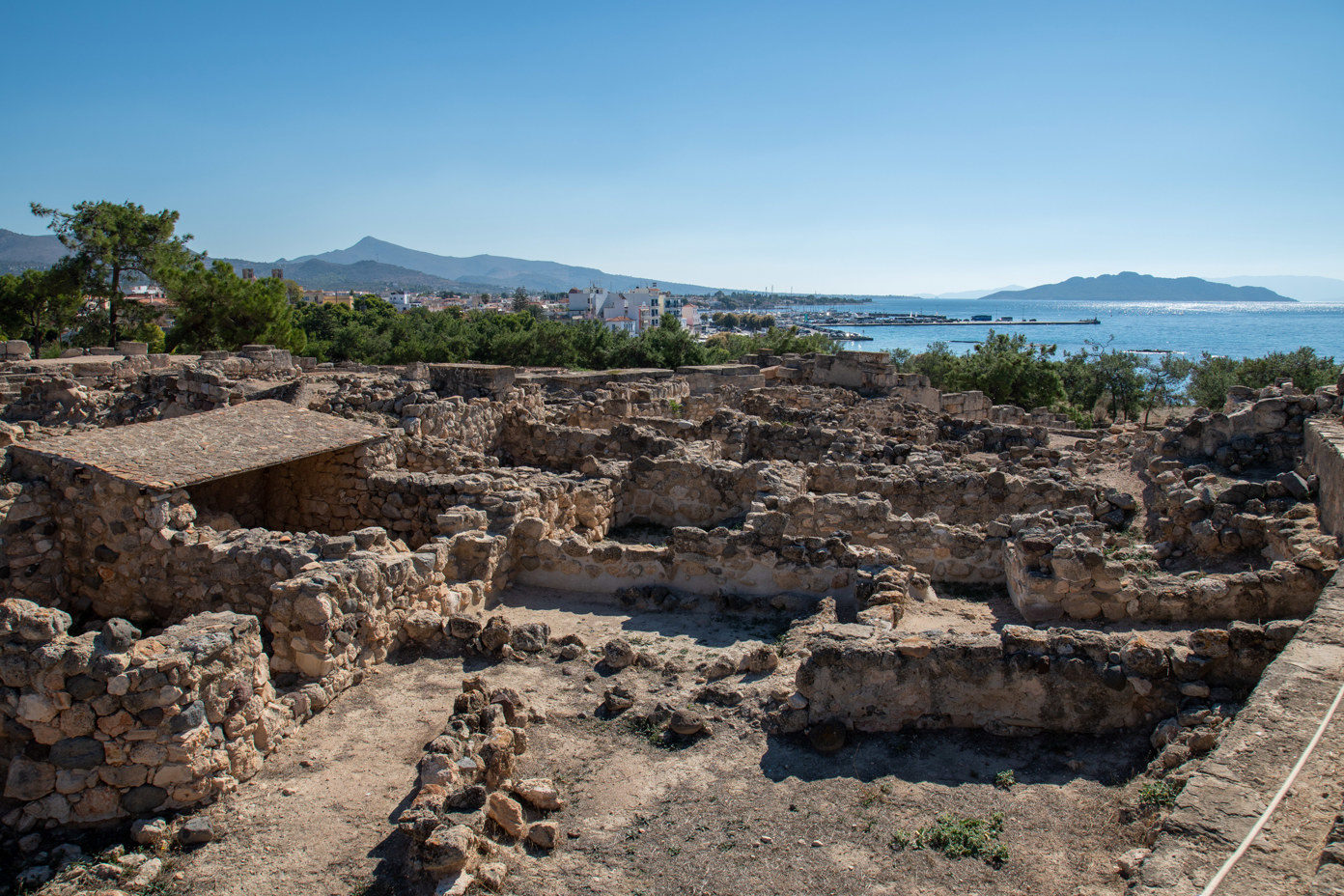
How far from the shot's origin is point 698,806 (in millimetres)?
4984

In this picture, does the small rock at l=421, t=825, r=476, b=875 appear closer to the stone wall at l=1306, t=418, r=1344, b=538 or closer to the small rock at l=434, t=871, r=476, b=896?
the small rock at l=434, t=871, r=476, b=896

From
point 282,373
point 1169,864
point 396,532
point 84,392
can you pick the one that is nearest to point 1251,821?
point 1169,864

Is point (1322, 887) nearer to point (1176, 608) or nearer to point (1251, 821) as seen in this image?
point (1251, 821)

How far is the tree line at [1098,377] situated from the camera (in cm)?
3164

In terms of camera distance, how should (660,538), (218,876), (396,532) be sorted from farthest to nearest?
(660,538), (396,532), (218,876)

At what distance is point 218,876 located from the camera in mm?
4422

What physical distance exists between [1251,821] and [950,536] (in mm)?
5425

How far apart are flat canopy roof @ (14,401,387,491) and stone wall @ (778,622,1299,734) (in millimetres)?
6235

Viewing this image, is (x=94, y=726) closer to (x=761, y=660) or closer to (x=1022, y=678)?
(x=761, y=660)

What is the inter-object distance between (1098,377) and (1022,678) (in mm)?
39618

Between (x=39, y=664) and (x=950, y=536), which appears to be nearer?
(x=39, y=664)

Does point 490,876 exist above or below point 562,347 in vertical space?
below

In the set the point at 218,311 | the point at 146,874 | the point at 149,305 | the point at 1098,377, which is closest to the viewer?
the point at 146,874

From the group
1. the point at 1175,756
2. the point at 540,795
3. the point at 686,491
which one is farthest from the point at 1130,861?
the point at 686,491
